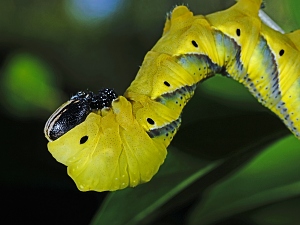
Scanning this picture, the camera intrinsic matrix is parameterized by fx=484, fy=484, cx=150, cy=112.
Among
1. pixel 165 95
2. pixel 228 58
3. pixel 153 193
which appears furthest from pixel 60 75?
pixel 165 95

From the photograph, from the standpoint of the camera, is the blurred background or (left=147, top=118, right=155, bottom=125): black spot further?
the blurred background

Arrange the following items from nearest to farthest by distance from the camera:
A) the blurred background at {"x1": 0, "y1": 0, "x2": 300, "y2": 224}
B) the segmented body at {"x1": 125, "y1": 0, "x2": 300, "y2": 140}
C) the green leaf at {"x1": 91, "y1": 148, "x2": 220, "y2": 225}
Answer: the segmented body at {"x1": 125, "y1": 0, "x2": 300, "y2": 140} → the green leaf at {"x1": 91, "y1": 148, "x2": 220, "y2": 225} → the blurred background at {"x1": 0, "y1": 0, "x2": 300, "y2": 224}

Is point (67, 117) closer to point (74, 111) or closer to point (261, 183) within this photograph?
point (74, 111)

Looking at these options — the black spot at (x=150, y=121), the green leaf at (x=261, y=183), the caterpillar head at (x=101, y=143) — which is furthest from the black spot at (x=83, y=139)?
the green leaf at (x=261, y=183)

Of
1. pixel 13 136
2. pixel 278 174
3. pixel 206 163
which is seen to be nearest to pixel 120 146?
pixel 206 163

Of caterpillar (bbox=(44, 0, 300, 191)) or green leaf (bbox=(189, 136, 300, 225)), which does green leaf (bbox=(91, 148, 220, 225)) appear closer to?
green leaf (bbox=(189, 136, 300, 225))

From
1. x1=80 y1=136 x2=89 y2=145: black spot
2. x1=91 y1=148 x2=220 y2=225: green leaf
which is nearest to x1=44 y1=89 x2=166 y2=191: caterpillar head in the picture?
x1=80 y1=136 x2=89 y2=145: black spot

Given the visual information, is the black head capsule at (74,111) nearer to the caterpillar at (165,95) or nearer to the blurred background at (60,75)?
the caterpillar at (165,95)
